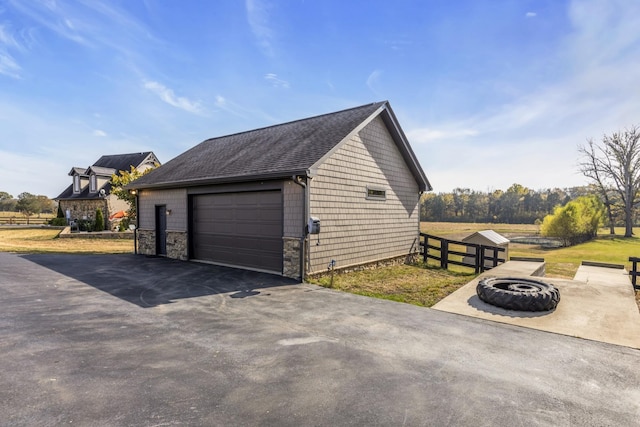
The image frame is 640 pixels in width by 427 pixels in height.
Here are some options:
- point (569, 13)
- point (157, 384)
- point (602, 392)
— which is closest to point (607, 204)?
point (569, 13)

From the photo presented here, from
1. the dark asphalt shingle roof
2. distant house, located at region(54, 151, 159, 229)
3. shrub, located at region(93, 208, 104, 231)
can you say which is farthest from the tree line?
shrub, located at region(93, 208, 104, 231)

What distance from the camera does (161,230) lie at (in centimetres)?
1401

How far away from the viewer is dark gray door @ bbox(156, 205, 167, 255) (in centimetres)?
1388

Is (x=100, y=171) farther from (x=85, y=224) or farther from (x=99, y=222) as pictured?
(x=99, y=222)

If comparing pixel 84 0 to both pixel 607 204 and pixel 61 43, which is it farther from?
pixel 607 204

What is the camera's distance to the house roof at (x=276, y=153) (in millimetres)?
9820

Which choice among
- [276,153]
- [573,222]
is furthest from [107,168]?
[573,222]

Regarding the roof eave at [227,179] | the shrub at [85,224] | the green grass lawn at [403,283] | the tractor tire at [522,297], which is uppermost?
the roof eave at [227,179]

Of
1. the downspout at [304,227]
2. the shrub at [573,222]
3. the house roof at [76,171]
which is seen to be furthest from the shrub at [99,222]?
the shrub at [573,222]

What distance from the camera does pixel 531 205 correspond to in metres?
61.8

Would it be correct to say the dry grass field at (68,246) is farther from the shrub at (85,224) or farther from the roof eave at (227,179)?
the roof eave at (227,179)

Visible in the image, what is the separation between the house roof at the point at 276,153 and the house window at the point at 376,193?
2.33 metres

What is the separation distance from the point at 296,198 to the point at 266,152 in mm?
3280

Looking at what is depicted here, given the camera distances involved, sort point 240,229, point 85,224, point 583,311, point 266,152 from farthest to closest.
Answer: point 85,224, point 266,152, point 240,229, point 583,311
